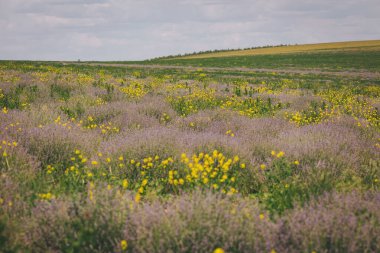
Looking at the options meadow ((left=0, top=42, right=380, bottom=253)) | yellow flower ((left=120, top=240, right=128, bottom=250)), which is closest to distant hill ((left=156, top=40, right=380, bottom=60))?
meadow ((left=0, top=42, right=380, bottom=253))

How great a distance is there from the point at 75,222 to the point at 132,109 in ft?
17.0

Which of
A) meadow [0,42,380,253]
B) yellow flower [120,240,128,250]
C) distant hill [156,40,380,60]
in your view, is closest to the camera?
yellow flower [120,240,128,250]

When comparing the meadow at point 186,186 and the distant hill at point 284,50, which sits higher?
the distant hill at point 284,50

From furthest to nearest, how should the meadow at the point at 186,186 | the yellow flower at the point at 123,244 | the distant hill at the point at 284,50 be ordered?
1. the distant hill at the point at 284,50
2. the meadow at the point at 186,186
3. the yellow flower at the point at 123,244

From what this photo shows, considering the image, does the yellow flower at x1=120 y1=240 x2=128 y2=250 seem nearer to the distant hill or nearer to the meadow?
the meadow

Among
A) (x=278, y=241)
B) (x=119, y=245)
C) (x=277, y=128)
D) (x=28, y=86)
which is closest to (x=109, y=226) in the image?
(x=119, y=245)

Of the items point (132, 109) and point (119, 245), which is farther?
point (132, 109)

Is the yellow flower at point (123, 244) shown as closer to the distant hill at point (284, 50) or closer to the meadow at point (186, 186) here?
the meadow at point (186, 186)

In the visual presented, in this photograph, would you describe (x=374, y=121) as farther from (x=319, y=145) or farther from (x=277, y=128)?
(x=319, y=145)

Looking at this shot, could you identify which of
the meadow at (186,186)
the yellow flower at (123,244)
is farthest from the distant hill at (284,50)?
the yellow flower at (123,244)

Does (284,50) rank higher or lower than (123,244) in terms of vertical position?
higher

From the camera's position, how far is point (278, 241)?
98.3 inches

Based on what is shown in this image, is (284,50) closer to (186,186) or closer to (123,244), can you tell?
(186,186)

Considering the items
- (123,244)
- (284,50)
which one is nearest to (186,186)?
(123,244)
